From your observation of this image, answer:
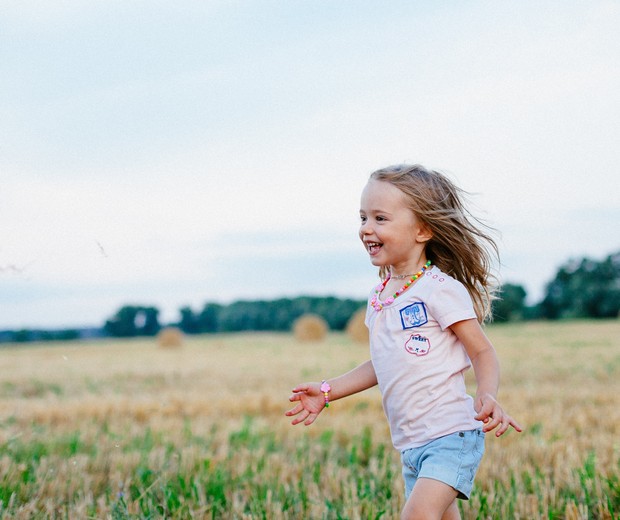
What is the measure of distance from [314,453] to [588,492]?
2.02m

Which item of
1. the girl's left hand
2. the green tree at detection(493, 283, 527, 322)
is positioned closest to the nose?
the girl's left hand

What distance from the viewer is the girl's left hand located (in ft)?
8.46

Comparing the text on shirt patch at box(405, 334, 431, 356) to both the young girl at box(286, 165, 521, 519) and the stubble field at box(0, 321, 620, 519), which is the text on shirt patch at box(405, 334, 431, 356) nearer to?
the young girl at box(286, 165, 521, 519)

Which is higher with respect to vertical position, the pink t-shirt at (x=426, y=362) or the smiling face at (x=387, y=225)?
the smiling face at (x=387, y=225)

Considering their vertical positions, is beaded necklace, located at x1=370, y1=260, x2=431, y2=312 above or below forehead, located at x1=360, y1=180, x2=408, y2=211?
below

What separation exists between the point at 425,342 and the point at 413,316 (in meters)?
0.11

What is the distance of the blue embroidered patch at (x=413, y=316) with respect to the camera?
287 cm

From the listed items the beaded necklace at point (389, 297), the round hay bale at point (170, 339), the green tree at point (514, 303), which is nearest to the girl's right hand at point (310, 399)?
the beaded necklace at point (389, 297)

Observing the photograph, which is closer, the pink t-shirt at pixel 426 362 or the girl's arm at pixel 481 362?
the girl's arm at pixel 481 362

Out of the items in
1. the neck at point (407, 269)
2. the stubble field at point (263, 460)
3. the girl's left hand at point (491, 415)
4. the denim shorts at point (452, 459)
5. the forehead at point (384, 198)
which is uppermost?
the forehead at point (384, 198)

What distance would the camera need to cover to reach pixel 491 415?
263 centimetres

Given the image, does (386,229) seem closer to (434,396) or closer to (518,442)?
(434,396)

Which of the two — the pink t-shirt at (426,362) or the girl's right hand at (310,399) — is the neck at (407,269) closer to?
the pink t-shirt at (426,362)

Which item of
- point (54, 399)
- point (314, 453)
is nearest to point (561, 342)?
point (54, 399)
